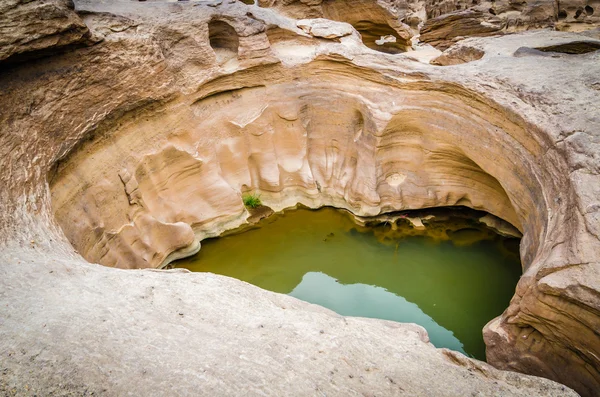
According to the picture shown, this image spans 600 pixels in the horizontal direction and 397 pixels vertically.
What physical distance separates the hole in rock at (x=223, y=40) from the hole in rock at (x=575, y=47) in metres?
4.37

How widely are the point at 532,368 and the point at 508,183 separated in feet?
6.98

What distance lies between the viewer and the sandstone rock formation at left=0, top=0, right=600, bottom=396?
8.34ft

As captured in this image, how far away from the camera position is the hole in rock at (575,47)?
18.4 ft

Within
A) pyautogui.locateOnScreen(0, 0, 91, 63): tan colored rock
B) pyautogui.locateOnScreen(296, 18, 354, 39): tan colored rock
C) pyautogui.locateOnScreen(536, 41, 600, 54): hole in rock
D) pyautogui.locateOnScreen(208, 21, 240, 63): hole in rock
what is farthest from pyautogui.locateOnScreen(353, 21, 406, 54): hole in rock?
pyautogui.locateOnScreen(0, 0, 91, 63): tan colored rock

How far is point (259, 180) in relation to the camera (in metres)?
6.86

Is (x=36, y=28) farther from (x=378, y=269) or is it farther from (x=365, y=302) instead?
(x=378, y=269)

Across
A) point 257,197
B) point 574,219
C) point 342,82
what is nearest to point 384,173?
point 342,82

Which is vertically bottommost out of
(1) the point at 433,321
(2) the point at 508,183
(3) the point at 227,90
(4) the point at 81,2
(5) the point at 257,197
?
(1) the point at 433,321

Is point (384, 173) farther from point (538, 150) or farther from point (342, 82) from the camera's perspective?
point (538, 150)

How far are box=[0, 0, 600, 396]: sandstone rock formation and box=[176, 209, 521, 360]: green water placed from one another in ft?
1.46

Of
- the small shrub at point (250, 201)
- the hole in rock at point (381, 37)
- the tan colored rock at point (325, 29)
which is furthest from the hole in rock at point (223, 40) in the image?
the hole in rock at point (381, 37)

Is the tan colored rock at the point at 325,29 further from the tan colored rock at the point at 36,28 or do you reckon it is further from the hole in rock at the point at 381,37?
the tan colored rock at the point at 36,28

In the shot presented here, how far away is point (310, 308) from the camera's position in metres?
3.59

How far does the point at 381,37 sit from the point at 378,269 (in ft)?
21.9
